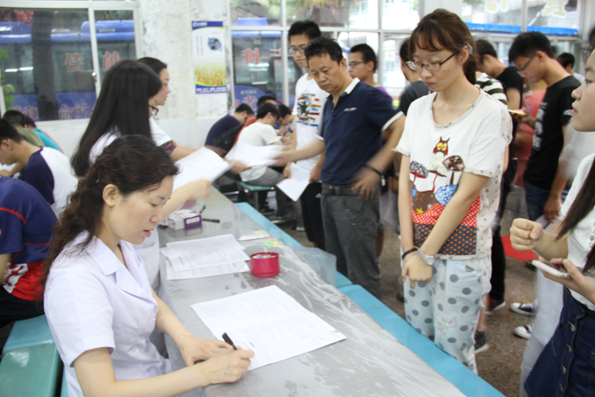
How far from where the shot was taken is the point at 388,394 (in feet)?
2.91

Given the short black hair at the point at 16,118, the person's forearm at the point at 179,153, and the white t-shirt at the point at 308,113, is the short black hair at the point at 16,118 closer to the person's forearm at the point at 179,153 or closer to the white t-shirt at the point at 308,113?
the person's forearm at the point at 179,153

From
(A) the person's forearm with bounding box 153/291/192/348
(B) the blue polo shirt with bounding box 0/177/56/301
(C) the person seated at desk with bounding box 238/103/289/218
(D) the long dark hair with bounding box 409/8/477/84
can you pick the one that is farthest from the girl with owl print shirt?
(C) the person seated at desk with bounding box 238/103/289/218

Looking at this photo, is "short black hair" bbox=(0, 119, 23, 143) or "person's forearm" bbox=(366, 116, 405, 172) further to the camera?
"short black hair" bbox=(0, 119, 23, 143)

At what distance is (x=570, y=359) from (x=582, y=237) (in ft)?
0.96

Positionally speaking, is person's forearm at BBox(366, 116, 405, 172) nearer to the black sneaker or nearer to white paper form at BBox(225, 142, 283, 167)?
white paper form at BBox(225, 142, 283, 167)

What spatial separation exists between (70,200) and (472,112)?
47.6 inches

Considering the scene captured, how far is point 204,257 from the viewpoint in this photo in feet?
5.51

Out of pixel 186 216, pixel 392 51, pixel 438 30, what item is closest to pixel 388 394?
pixel 438 30

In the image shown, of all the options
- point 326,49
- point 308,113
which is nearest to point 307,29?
point 308,113

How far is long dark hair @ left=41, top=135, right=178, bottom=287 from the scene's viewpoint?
3.24 feet

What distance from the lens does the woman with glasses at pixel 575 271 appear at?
0.92 m

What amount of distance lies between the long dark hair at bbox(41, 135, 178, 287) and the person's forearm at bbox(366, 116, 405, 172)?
1265mm

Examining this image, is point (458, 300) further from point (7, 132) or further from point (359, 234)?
point (7, 132)

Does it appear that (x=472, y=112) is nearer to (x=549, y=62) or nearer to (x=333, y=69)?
(x=333, y=69)
